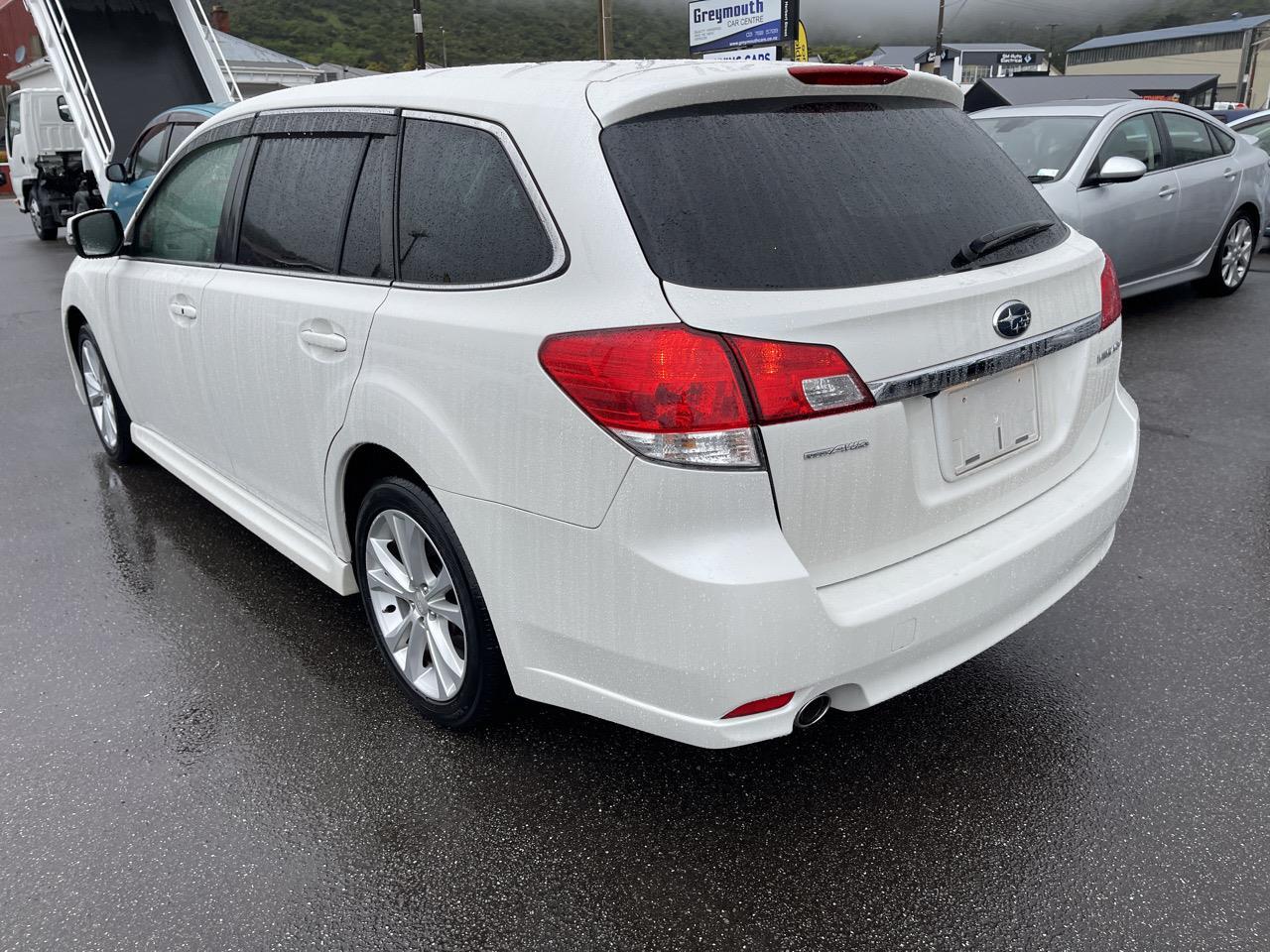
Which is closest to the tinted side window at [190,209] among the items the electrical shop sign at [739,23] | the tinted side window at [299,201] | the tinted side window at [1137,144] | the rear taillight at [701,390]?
the tinted side window at [299,201]

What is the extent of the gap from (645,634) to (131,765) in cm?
160

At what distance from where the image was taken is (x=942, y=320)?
2182 mm

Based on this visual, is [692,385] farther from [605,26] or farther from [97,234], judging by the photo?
[605,26]

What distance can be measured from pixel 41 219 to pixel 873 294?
1905 cm

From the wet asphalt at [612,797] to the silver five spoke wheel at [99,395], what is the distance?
1.35 m

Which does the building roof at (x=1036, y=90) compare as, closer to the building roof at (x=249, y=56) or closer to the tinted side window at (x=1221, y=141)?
the tinted side window at (x=1221, y=141)

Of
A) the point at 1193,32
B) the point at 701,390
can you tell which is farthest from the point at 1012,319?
the point at 1193,32

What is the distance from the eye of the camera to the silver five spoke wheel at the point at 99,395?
16.0ft

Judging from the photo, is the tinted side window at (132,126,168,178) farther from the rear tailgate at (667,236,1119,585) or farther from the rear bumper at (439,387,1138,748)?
the rear tailgate at (667,236,1119,585)

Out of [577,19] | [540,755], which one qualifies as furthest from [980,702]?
[577,19]

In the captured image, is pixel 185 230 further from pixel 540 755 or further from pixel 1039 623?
pixel 1039 623

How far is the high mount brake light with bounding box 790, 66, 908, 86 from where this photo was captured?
2348 millimetres

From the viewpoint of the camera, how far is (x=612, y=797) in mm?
2549

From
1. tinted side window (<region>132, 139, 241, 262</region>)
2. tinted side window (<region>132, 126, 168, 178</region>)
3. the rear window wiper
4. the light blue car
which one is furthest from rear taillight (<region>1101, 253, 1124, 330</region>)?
tinted side window (<region>132, 126, 168, 178</region>)
